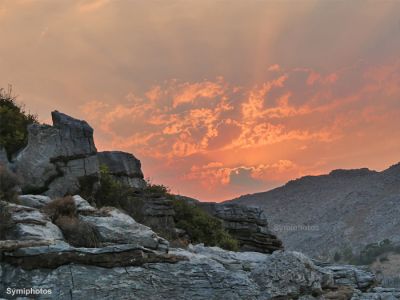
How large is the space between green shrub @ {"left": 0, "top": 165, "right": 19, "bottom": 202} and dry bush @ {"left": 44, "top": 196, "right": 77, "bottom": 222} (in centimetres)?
121

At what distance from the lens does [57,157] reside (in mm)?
24438

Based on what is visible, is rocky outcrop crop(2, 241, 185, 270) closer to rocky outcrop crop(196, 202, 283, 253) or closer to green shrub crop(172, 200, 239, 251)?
green shrub crop(172, 200, 239, 251)

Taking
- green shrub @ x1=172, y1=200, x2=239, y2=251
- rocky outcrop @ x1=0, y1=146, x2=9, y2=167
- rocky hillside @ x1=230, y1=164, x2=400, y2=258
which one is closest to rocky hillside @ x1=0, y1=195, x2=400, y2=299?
rocky outcrop @ x1=0, y1=146, x2=9, y2=167

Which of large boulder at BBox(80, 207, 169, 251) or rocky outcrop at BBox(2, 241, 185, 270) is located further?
large boulder at BBox(80, 207, 169, 251)

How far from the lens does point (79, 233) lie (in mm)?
17547

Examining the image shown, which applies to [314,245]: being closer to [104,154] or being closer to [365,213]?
[365,213]

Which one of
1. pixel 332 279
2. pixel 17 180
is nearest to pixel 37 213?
pixel 17 180

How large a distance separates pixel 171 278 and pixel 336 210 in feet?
433

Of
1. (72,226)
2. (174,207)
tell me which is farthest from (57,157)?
(174,207)

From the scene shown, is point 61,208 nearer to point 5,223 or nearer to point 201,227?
point 5,223

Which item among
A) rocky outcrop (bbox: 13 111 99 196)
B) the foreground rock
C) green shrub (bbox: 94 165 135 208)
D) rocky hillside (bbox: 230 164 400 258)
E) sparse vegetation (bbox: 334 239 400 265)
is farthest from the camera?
rocky hillside (bbox: 230 164 400 258)

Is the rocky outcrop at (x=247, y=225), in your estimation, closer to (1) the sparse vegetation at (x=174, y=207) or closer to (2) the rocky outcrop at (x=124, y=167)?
(1) the sparse vegetation at (x=174, y=207)

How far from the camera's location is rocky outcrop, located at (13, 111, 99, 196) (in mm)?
23312

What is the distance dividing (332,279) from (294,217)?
4736 inches
